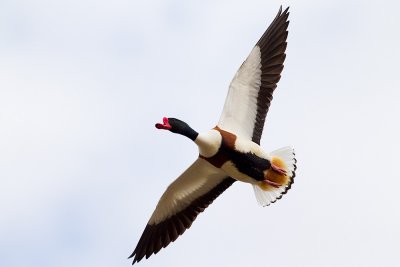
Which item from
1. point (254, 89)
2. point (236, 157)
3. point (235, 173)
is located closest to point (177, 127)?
point (236, 157)

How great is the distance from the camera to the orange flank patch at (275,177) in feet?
39.1

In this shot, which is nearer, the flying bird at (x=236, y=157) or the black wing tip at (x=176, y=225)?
the flying bird at (x=236, y=157)

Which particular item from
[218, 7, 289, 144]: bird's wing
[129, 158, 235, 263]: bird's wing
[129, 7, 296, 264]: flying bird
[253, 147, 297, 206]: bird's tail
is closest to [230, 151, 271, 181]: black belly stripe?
[129, 7, 296, 264]: flying bird

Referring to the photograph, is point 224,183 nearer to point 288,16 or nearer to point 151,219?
point 151,219

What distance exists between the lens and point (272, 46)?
40.8ft

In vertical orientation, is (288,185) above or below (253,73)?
below

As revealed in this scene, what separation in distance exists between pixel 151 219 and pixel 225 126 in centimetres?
178

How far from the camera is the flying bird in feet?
38.1

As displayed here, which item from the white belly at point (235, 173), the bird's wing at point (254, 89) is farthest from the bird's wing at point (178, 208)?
the bird's wing at point (254, 89)

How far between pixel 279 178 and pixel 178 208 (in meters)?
1.56

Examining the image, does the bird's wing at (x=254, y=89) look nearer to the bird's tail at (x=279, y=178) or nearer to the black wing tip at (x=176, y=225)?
the bird's tail at (x=279, y=178)

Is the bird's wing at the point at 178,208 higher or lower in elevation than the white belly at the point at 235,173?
lower

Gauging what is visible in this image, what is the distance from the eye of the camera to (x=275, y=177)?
11953mm

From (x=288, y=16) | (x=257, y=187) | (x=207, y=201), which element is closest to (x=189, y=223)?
(x=207, y=201)
